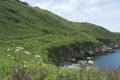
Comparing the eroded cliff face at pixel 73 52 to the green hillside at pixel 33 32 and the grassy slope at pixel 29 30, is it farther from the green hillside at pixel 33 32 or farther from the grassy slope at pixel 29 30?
the grassy slope at pixel 29 30

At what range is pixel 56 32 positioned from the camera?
12562 cm

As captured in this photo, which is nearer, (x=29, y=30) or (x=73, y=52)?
(x=73, y=52)

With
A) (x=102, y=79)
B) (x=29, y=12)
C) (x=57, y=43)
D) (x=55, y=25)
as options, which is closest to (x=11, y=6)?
(x=29, y=12)

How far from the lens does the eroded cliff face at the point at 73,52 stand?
8562cm

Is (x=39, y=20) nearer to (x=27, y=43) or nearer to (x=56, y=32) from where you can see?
Result: (x=56, y=32)

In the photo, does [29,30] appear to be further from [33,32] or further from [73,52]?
[73,52]

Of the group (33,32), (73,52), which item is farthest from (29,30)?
(73,52)

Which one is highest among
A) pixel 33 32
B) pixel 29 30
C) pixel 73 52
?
pixel 29 30

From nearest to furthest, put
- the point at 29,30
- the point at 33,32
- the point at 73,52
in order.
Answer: the point at 73,52 → the point at 33,32 → the point at 29,30

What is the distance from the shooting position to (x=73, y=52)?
107 meters

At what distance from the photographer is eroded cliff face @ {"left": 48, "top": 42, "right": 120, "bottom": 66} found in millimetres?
85625

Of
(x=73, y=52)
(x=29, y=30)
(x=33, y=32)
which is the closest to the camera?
(x=73, y=52)

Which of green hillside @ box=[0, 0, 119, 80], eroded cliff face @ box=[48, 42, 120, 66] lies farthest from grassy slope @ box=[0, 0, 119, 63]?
eroded cliff face @ box=[48, 42, 120, 66]

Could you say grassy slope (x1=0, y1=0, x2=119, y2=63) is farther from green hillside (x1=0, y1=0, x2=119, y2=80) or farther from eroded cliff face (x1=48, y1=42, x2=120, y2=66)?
eroded cliff face (x1=48, y1=42, x2=120, y2=66)
